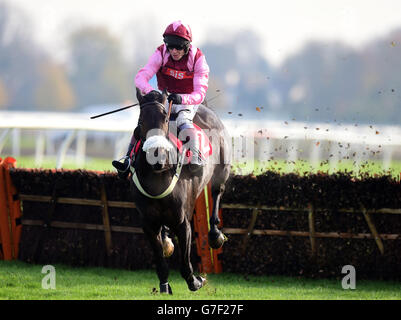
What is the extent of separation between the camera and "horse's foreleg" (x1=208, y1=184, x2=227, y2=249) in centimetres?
711

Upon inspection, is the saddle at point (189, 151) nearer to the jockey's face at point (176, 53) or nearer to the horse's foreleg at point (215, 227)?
the jockey's face at point (176, 53)

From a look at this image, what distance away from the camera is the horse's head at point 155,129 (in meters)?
5.23

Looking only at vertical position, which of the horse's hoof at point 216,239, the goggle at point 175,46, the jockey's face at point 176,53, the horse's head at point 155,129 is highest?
the goggle at point 175,46

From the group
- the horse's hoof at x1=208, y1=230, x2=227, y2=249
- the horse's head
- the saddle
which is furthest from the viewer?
the horse's hoof at x1=208, y1=230, x2=227, y2=249

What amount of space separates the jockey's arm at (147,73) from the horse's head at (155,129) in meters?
0.33

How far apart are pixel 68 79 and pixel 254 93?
23735 millimetres

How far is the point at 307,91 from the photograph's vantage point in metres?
31.8

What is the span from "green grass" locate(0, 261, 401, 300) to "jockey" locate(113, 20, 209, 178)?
55.9 inches

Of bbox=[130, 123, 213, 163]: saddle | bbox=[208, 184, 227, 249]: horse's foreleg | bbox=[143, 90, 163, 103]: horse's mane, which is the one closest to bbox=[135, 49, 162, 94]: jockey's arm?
bbox=[143, 90, 163, 103]: horse's mane

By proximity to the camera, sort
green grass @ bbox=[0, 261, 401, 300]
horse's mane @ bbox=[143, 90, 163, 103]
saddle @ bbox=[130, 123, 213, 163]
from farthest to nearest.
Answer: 1. green grass @ bbox=[0, 261, 401, 300]
2. saddle @ bbox=[130, 123, 213, 163]
3. horse's mane @ bbox=[143, 90, 163, 103]

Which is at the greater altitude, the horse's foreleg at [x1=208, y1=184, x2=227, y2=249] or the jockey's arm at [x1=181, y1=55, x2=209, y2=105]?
the jockey's arm at [x1=181, y1=55, x2=209, y2=105]

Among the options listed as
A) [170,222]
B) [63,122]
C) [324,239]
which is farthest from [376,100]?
[170,222]
